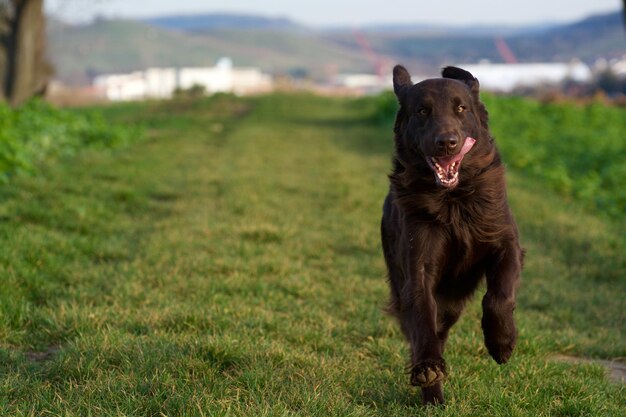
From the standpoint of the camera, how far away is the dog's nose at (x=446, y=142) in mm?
3873

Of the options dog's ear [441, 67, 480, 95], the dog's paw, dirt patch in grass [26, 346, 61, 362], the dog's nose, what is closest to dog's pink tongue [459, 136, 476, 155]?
the dog's nose

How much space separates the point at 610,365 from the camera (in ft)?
16.7

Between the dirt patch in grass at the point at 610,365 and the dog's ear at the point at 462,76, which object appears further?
the dirt patch in grass at the point at 610,365

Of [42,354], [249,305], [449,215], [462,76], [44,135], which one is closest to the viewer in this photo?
[449,215]

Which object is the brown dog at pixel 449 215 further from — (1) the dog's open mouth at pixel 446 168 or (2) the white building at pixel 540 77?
(2) the white building at pixel 540 77

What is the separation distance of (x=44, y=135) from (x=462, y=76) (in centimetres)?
1027

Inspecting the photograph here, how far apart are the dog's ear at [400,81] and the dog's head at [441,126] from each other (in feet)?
0.07

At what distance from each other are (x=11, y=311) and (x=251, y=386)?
1942 millimetres

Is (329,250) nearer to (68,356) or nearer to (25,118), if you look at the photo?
(68,356)

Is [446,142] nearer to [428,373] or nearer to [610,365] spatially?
[428,373]

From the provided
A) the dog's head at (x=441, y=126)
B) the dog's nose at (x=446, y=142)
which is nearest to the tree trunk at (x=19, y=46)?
the dog's head at (x=441, y=126)

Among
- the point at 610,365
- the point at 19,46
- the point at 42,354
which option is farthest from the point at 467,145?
the point at 19,46

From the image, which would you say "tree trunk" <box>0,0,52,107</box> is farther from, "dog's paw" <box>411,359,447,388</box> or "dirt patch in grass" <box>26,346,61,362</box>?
"dog's paw" <box>411,359,447,388</box>

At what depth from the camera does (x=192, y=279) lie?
6.50 metres
